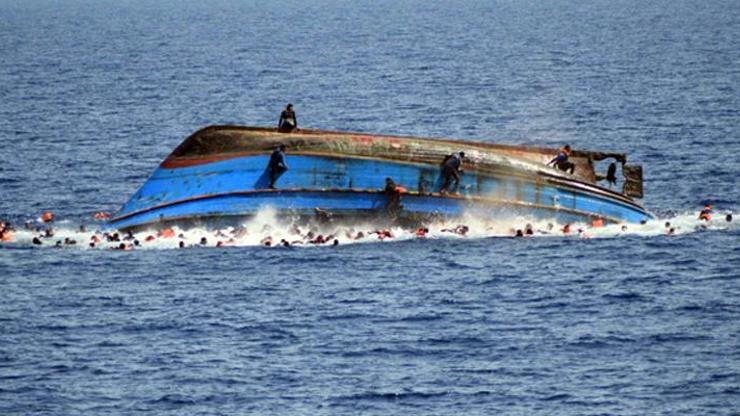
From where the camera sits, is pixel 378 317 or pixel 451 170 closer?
pixel 378 317

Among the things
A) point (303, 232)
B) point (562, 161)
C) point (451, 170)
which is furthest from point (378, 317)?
point (562, 161)

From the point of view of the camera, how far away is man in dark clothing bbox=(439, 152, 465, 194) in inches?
3524

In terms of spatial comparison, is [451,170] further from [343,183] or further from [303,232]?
[303,232]

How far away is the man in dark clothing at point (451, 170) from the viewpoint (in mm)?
89500

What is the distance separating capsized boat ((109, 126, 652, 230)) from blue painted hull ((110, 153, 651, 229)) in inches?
2.0

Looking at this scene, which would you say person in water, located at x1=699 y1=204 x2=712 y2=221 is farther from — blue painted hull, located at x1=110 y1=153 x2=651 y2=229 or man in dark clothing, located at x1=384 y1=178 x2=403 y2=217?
man in dark clothing, located at x1=384 y1=178 x2=403 y2=217

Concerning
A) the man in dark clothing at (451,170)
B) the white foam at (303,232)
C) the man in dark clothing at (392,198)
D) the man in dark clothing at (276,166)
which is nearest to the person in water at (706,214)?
the white foam at (303,232)

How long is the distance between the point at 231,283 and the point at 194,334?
7673mm

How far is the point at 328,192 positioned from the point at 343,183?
970 millimetres

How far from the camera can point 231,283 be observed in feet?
267

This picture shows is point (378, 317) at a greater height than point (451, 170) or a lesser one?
lesser

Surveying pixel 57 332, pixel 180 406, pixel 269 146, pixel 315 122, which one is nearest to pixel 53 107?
pixel 315 122

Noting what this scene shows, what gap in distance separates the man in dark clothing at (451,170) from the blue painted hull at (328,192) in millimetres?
412

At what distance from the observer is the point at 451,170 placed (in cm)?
8962
